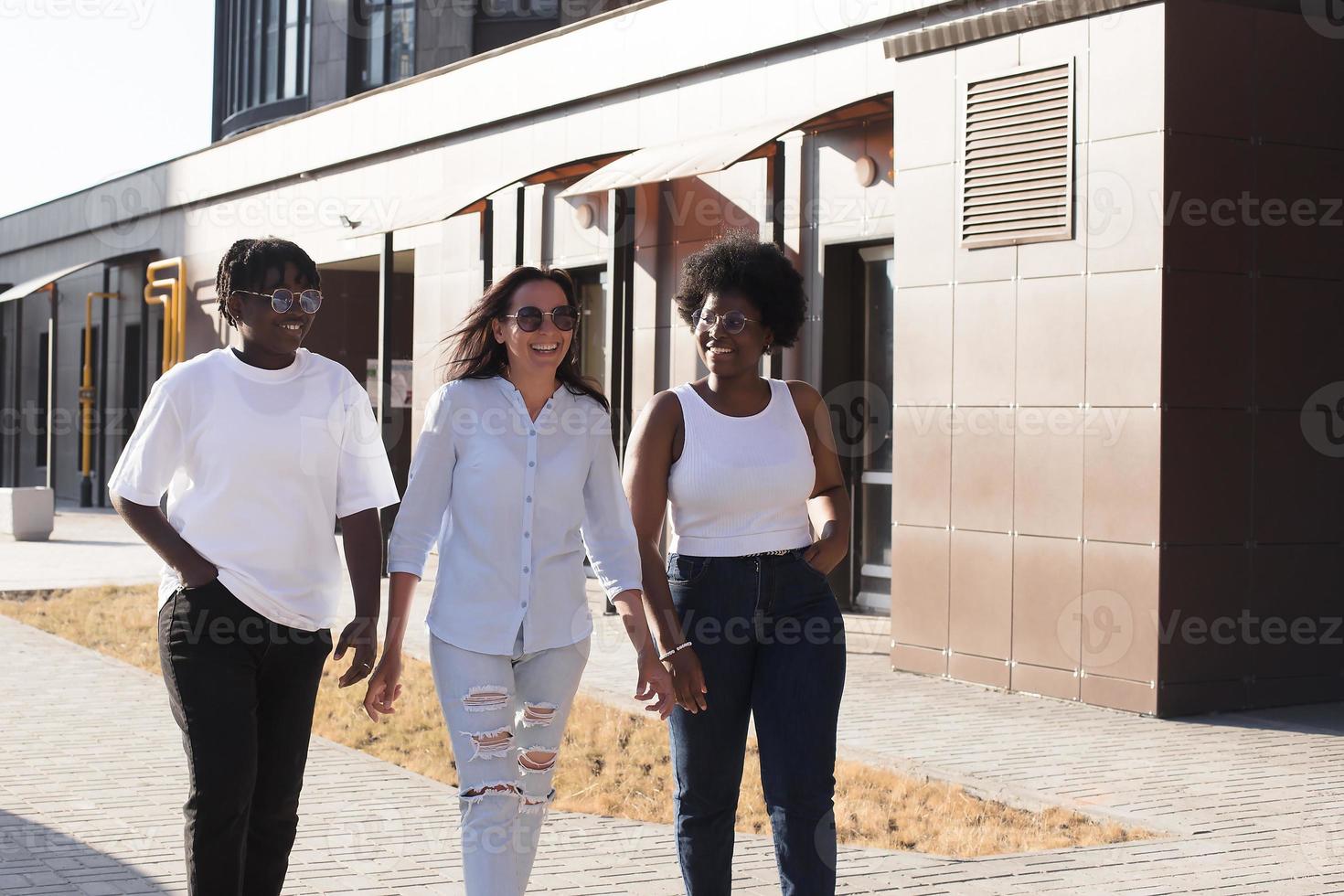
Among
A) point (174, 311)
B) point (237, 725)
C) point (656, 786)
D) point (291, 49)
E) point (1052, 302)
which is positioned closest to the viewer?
point (237, 725)

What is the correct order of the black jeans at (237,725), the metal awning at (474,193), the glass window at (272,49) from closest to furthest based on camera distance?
the black jeans at (237,725), the metal awning at (474,193), the glass window at (272,49)

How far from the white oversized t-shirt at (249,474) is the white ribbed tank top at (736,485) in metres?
0.92

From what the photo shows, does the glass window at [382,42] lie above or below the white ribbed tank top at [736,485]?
above

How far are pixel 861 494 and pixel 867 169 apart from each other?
103 inches

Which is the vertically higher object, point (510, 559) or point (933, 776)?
point (510, 559)

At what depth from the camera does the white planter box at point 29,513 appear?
21.8 metres

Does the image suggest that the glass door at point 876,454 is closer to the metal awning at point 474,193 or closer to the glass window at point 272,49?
the metal awning at point 474,193

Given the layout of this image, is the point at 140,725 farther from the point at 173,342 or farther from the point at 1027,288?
the point at 173,342

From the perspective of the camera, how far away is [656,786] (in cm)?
742

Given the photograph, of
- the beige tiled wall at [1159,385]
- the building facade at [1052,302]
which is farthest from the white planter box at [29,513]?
the beige tiled wall at [1159,385]

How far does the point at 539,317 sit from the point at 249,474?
83 cm

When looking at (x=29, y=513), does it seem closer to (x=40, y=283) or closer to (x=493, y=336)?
(x=40, y=283)

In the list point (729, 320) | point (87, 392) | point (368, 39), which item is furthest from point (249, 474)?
point (368, 39)

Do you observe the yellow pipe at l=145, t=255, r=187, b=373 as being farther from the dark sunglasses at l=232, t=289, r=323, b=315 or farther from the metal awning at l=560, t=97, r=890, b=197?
the dark sunglasses at l=232, t=289, r=323, b=315
